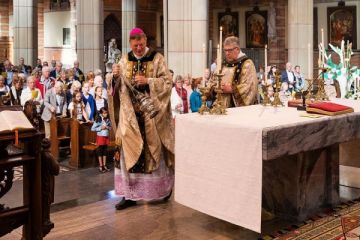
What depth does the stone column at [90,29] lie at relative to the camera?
1689cm

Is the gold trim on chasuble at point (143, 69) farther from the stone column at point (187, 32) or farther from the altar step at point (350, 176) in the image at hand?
the stone column at point (187, 32)

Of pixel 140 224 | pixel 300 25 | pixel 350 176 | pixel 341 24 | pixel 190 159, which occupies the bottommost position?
pixel 140 224

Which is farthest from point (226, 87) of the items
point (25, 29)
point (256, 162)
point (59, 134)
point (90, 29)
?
point (25, 29)

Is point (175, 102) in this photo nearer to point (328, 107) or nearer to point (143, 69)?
point (143, 69)

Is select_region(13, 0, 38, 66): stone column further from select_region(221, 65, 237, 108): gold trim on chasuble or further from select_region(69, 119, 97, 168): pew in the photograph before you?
select_region(221, 65, 237, 108): gold trim on chasuble

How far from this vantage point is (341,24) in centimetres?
2328

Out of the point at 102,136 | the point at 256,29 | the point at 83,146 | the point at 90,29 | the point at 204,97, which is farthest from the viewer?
the point at 256,29

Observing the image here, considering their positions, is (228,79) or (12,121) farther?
(228,79)

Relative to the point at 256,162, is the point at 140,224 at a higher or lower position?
lower

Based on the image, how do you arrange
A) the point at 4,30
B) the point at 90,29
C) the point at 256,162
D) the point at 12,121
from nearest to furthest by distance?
the point at 12,121 < the point at 256,162 < the point at 90,29 < the point at 4,30

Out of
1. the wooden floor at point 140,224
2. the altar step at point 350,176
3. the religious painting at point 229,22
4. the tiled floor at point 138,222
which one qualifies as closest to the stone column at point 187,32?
the altar step at point 350,176

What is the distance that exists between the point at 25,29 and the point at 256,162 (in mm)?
17572

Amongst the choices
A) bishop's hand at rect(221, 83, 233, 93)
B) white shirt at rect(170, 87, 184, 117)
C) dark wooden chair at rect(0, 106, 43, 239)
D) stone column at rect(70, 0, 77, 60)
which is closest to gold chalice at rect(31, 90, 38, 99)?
white shirt at rect(170, 87, 184, 117)

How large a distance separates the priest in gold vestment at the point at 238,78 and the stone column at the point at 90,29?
1152cm
